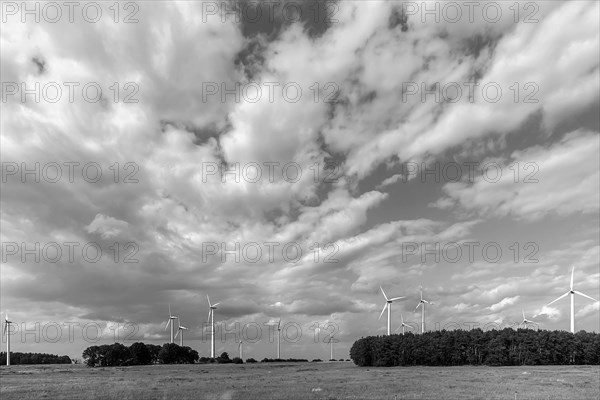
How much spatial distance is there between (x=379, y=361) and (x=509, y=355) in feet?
144

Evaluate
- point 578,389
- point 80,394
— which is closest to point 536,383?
point 578,389

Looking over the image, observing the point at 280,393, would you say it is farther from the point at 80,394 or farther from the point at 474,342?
the point at 474,342

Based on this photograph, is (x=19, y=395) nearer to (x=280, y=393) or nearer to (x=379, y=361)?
(x=280, y=393)

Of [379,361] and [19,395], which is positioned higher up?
[19,395]

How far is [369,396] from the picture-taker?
201 ft

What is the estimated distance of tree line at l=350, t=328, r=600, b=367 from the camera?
162 m

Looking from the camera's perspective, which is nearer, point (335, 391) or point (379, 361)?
point (335, 391)

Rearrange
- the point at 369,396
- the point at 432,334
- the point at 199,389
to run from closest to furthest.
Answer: the point at 369,396
the point at 199,389
the point at 432,334

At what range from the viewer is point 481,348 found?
171375mm

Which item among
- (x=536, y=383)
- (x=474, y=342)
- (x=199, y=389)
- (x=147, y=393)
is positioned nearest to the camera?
(x=147, y=393)

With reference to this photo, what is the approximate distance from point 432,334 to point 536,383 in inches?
4365

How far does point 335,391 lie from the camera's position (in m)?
67.8

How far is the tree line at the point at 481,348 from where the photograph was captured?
531 feet

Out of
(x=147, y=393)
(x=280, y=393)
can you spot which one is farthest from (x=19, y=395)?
(x=280, y=393)
